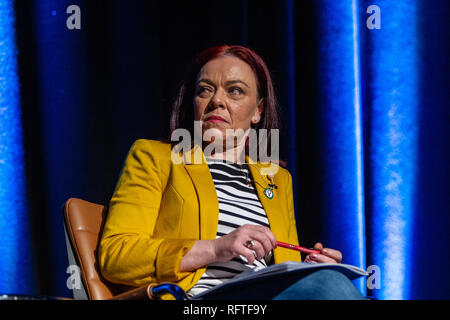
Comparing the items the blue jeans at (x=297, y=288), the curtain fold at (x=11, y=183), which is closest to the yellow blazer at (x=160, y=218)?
the blue jeans at (x=297, y=288)

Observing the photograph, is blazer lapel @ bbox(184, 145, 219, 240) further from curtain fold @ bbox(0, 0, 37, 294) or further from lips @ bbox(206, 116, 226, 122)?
curtain fold @ bbox(0, 0, 37, 294)

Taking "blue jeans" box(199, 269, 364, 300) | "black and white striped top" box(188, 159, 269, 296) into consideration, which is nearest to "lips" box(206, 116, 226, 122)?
"black and white striped top" box(188, 159, 269, 296)

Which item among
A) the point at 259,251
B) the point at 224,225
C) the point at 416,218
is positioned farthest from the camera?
the point at 416,218

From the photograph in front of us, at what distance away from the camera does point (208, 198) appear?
4.78 ft

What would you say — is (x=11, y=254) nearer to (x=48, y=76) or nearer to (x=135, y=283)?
(x=48, y=76)

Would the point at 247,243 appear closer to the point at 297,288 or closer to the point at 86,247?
the point at 297,288

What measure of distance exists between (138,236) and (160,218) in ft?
0.37

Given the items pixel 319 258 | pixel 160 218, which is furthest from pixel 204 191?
pixel 319 258

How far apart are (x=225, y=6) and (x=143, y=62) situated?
38cm

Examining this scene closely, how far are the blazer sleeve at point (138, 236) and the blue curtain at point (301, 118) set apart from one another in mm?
541

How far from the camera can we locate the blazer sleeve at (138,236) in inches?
49.7

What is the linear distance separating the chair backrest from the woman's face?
434mm
